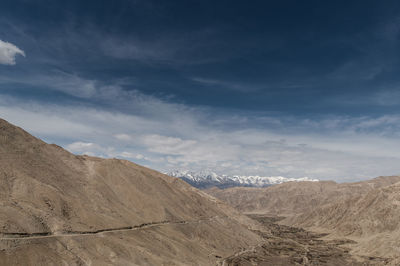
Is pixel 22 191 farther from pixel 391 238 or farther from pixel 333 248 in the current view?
pixel 391 238

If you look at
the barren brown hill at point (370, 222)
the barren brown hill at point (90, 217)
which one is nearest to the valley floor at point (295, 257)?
the barren brown hill at point (90, 217)

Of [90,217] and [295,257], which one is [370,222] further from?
[90,217]

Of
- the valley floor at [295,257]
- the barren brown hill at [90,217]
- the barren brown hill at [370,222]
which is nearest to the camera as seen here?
the barren brown hill at [90,217]

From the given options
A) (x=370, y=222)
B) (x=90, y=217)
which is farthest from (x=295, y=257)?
(x=370, y=222)

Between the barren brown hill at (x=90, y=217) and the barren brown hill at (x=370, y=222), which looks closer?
the barren brown hill at (x=90, y=217)

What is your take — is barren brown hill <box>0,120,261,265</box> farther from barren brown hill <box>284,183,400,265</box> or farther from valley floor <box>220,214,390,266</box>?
barren brown hill <box>284,183,400,265</box>

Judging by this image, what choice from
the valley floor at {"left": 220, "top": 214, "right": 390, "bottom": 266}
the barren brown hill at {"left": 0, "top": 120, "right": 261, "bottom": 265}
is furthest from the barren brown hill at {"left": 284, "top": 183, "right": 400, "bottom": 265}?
the barren brown hill at {"left": 0, "top": 120, "right": 261, "bottom": 265}

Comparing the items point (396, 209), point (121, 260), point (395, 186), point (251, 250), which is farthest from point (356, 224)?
point (121, 260)

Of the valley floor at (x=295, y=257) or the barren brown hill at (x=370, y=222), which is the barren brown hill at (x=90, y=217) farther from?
the barren brown hill at (x=370, y=222)
